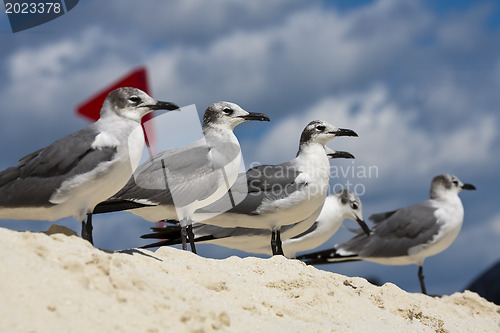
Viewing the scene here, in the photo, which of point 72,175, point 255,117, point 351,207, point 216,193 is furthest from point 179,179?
point 351,207

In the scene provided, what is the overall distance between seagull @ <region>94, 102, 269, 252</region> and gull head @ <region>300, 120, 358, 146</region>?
→ 5.72ft

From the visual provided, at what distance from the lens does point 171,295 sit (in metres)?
5.36

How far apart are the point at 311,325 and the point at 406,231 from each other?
27.5 ft

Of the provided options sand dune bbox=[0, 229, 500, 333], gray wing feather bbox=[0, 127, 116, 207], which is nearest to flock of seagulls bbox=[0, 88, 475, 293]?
gray wing feather bbox=[0, 127, 116, 207]

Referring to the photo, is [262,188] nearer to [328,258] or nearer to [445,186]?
[328,258]

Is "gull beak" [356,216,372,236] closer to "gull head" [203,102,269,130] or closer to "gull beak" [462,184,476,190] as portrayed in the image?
"gull beak" [462,184,476,190]

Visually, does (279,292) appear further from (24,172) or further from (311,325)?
(24,172)

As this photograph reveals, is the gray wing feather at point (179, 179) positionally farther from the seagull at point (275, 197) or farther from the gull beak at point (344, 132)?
the gull beak at point (344, 132)

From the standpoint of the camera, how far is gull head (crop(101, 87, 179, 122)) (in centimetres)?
744

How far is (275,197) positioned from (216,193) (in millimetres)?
1275

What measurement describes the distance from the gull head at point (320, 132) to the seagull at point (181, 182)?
1743 mm

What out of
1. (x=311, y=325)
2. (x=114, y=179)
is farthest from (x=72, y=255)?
(x=311, y=325)

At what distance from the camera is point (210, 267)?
271 inches

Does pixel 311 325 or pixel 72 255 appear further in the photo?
pixel 311 325
